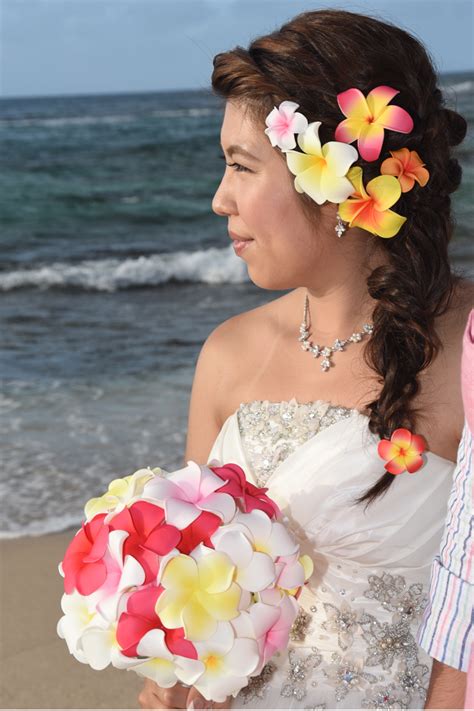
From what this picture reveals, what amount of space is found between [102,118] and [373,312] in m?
30.8

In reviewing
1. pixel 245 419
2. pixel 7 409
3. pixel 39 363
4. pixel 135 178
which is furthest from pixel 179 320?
pixel 135 178

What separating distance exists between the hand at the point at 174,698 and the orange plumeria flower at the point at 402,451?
2.33 feet

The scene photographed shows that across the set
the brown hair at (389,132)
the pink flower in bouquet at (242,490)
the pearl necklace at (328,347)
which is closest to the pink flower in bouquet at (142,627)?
the pink flower in bouquet at (242,490)

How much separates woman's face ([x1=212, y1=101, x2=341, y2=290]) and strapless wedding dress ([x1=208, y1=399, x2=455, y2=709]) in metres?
0.42

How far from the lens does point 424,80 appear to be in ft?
8.79

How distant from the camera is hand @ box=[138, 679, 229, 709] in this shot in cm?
259

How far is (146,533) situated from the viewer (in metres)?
2.22

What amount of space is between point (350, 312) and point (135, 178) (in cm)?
1948

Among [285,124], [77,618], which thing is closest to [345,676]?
[77,618]

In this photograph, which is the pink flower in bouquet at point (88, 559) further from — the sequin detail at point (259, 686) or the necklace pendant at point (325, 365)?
the necklace pendant at point (325, 365)

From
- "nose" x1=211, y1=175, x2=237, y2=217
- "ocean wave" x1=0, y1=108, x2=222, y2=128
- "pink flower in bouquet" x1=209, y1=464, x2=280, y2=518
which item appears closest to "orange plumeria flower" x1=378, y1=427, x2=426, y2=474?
"pink flower in bouquet" x1=209, y1=464, x2=280, y2=518

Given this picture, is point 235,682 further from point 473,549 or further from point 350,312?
point 350,312

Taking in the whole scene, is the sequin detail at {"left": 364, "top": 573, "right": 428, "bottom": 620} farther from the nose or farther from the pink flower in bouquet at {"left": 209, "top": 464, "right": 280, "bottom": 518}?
the nose

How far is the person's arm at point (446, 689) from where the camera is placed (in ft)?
7.29
